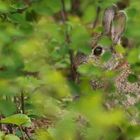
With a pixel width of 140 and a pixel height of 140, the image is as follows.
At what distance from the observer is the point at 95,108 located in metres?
1.94

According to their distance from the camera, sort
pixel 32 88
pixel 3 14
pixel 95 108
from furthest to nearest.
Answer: pixel 3 14 → pixel 32 88 → pixel 95 108

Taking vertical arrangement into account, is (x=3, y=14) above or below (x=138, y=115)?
above

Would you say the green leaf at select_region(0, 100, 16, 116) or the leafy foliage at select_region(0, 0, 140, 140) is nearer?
the leafy foliage at select_region(0, 0, 140, 140)

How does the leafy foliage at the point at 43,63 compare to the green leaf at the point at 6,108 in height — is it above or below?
above

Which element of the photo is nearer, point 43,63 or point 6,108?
point 6,108

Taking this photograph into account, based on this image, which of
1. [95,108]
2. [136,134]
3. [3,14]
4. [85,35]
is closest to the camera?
[95,108]

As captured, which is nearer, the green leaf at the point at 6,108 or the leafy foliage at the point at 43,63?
the leafy foliage at the point at 43,63

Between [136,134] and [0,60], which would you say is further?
[0,60]

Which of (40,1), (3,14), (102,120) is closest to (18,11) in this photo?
(3,14)

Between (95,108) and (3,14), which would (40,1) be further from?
(95,108)

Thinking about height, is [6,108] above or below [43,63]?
below

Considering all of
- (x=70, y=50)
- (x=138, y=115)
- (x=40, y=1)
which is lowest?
(x=138, y=115)

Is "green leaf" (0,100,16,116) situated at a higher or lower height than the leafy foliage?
lower

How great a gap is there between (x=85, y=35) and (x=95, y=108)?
992 mm
